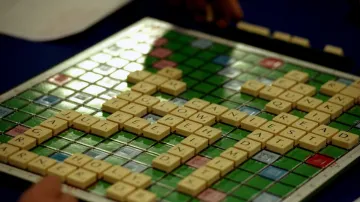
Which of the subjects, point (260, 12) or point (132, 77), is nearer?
point (132, 77)

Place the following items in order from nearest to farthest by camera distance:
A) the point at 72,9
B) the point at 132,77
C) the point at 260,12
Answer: the point at 132,77
the point at 72,9
the point at 260,12

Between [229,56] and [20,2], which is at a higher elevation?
[20,2]

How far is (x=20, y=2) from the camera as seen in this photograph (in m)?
2.13

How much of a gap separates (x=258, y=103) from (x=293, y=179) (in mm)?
300

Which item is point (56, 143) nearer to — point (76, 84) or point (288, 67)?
point (76, 84)

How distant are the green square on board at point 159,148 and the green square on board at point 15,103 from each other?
31 cm

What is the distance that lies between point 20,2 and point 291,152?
72cm

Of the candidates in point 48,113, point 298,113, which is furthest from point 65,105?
point 298,113

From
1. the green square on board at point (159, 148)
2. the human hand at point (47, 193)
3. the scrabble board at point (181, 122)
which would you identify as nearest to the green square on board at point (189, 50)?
the scrabble board at point (181, 122)

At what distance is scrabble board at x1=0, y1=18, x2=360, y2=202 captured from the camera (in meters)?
1.67

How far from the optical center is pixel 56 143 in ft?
5.89

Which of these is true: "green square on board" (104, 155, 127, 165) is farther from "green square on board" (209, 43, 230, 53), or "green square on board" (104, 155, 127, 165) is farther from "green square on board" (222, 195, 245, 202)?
"green square on board" (209, 43, 230, 53)

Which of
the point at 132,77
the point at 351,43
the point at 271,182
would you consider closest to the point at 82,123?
the point at 132,77

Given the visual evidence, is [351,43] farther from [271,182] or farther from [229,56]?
[271,182]
